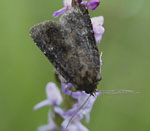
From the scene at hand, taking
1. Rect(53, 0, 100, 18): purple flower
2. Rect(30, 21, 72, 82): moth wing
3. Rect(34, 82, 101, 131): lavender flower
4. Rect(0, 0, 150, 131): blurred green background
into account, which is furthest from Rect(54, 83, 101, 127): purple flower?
Rect(0, 0, 150, 131): blurred green background

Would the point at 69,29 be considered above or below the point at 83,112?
above

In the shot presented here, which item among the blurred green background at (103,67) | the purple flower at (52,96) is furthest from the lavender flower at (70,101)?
the blurred green background at (103,67)

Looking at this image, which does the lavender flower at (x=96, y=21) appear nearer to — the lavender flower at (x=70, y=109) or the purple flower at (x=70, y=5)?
the purple flower at (x=70, y=5)

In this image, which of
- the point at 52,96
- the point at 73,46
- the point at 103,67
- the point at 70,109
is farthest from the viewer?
the point at 103,67

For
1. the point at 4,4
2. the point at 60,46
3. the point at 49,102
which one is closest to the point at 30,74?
the point at 4,4

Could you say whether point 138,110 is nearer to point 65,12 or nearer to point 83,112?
point 83,112

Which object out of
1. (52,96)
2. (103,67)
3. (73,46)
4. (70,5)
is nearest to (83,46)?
(73,46)

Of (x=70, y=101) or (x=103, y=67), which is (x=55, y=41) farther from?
(x=103, y=67)
